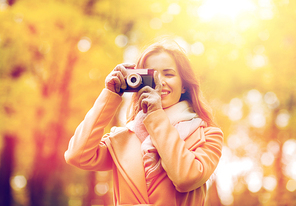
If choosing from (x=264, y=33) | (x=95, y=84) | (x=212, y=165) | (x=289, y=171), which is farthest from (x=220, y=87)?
(x=212, y=165)

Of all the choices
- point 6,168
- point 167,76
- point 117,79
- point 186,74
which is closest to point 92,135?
point 117,79

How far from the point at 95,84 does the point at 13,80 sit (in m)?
1.91

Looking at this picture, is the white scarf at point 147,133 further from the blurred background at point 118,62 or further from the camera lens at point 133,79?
the blurred background at point 118,62

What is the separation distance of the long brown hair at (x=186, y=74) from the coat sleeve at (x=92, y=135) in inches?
13.3

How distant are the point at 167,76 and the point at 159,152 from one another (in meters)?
0.62

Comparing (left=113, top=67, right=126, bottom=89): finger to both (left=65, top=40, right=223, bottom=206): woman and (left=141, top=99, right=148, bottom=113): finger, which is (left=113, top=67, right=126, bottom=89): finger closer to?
(left=65, top=40, right=223, bottom=206): woman

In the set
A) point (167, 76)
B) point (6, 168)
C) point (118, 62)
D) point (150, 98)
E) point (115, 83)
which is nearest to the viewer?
point (150, 98)

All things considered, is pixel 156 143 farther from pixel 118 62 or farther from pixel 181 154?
pixel 118 62

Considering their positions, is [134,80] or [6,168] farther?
[6,168]

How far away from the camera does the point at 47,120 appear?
22.6ft

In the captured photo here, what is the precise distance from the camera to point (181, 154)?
1.68 meters

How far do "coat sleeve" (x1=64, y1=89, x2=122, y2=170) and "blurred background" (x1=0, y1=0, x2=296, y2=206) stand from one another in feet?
13.4

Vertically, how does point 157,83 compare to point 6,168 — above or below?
above

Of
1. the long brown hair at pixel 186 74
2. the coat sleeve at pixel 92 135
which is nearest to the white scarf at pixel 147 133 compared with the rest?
the long brown hair at pixel 186 74
